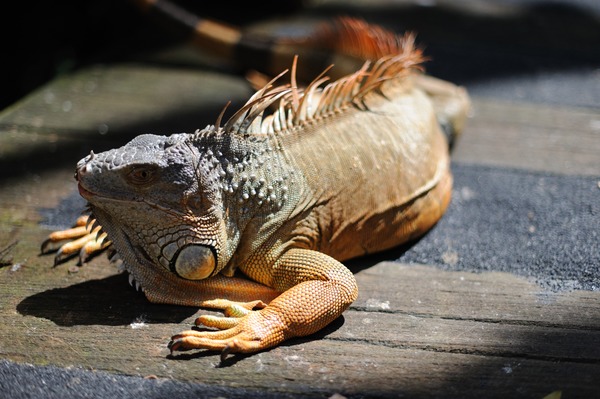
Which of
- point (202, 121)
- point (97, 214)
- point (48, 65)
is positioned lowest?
point (48, 65)

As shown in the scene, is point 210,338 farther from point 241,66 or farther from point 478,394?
point 241,66

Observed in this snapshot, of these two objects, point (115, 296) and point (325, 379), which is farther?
point (115, 296)

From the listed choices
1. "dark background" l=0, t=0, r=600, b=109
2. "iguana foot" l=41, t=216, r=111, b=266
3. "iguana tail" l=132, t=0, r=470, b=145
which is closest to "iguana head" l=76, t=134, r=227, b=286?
"iguana foot" l=41, t=216, r=111, b=266

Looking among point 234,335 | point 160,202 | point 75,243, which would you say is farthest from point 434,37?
point 234,335

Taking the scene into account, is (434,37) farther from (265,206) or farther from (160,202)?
(160,202)

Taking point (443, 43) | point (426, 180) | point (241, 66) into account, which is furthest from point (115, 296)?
point (443, 43)

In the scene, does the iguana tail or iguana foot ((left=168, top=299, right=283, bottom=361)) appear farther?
the iguana tail

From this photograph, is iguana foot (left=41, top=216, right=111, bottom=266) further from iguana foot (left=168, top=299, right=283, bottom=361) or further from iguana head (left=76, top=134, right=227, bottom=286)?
iguana foot (left=168, top=299, right=283, bottom=361)

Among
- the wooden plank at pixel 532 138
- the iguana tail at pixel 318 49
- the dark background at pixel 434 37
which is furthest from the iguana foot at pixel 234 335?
the dark background at pixel 434 37

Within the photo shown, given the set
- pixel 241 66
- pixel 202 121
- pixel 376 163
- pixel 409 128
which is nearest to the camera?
pixel 376 163
